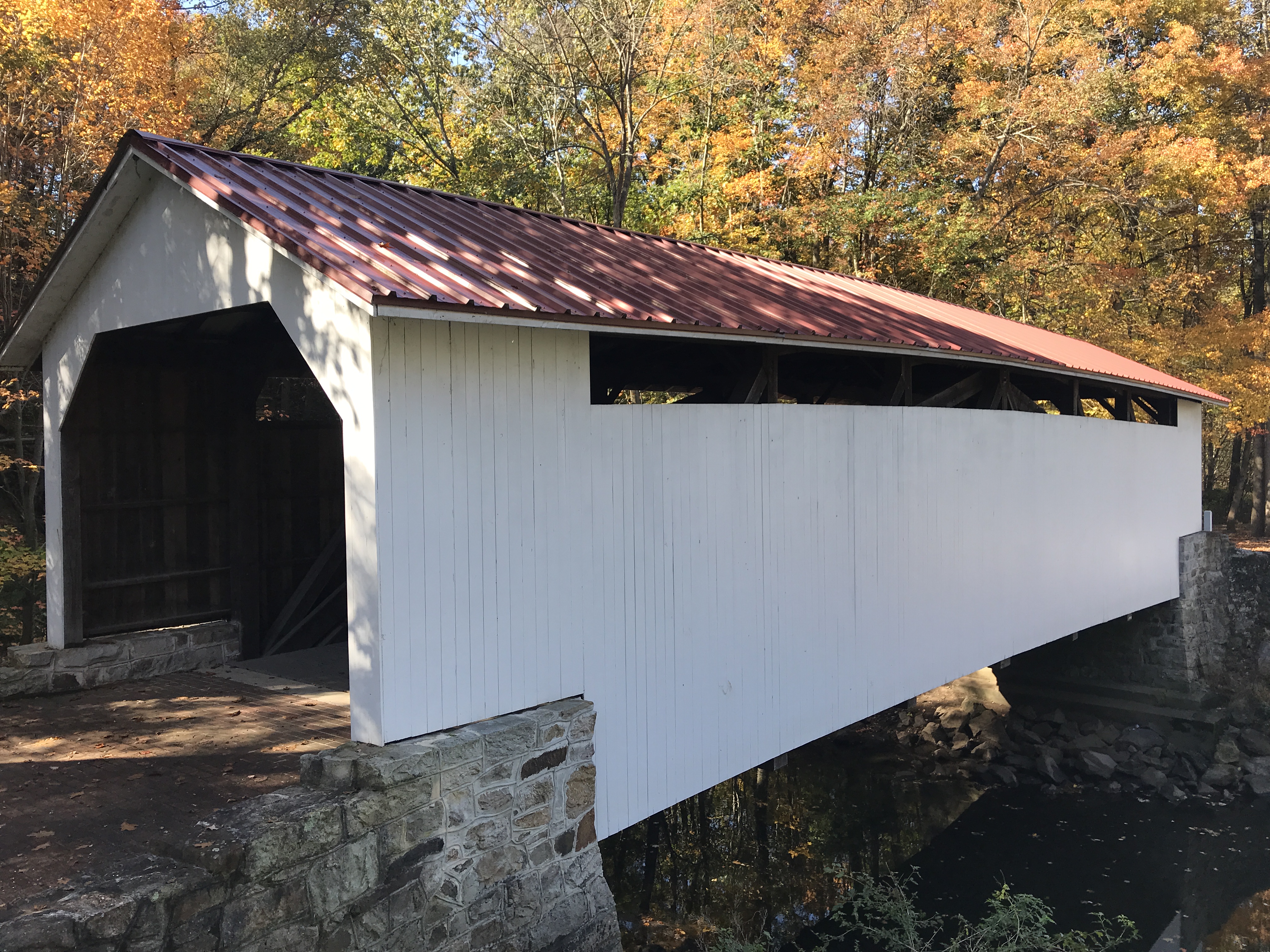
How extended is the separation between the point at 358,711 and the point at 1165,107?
18775mm

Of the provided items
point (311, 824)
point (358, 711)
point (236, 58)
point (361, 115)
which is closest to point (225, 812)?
point (311, 824)

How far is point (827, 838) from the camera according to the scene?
10.1m

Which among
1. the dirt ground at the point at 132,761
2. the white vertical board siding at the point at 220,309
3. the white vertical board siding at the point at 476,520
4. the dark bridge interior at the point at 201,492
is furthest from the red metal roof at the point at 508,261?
the dirt ground at the point at 132,761

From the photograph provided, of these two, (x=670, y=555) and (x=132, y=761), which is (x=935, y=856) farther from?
(x=132, y=761)

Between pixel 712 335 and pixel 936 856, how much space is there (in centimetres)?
689

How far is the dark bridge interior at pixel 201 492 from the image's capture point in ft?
19.8

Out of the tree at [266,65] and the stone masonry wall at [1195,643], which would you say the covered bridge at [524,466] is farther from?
the tree at [266,65]

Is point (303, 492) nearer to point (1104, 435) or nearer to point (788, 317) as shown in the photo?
point (788, 317)

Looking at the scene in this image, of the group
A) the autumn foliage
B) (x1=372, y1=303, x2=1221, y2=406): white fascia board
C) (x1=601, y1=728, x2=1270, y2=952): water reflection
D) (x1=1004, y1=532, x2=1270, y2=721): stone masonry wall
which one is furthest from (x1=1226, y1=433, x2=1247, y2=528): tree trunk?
(x1=372, y1=303, x2=1221, y2=406): white fascia board

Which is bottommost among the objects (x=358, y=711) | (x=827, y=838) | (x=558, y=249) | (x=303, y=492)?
(x=827, y=838)

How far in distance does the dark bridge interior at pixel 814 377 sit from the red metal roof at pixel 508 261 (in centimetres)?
27

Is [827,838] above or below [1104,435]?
below

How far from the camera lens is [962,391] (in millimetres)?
8062

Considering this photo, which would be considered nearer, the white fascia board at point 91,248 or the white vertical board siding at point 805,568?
the white fascia board at point 91,248
